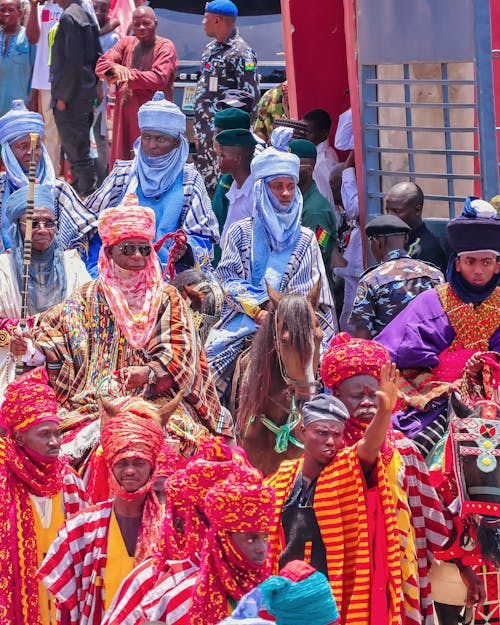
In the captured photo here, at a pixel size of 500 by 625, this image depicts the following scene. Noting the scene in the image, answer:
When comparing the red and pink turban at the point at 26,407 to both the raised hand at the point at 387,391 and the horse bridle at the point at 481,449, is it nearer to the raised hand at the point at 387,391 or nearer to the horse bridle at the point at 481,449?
the raised hand at the point at 387,391

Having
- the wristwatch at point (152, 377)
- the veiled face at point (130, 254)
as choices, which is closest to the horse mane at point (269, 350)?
the wristwatch at point (152, 377)

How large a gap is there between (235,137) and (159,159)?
133cm

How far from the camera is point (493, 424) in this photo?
27.2 feet

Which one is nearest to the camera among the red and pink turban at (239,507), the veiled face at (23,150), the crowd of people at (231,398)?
the red and pink turban at (239,507)

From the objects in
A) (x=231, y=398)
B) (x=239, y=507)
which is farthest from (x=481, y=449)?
(x=231, y=398)

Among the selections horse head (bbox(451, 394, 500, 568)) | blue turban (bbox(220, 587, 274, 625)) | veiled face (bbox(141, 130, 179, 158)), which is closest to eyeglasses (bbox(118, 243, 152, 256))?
horse head (bbox(451, 394, 500, 568))

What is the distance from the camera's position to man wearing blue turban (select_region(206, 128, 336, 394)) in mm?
11844

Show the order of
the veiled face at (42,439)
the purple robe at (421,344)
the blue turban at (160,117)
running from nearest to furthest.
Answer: the veiled face at (42,439) < the purple robe at (421,344) < the blue turban at (160,117)

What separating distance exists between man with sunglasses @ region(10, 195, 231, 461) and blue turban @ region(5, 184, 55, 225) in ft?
5.23

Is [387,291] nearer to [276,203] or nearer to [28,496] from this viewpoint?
[276,203]

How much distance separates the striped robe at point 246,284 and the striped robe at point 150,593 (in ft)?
15.6

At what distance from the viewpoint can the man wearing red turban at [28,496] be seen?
26.7 ft

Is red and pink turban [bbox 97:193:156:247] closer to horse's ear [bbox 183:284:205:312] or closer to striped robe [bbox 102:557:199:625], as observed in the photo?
horse's ear [bbox 183:284:205:312]

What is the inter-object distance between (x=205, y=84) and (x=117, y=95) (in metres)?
0.92
